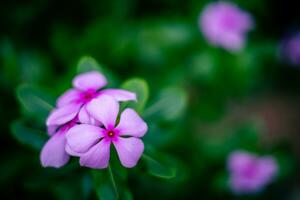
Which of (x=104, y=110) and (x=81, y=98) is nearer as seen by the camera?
(x=104, y=110)

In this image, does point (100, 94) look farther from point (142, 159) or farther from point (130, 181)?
point (130, 181)

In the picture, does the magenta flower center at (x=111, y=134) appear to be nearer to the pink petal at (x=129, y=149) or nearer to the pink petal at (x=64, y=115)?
the pink petal at (x=129, y=149)

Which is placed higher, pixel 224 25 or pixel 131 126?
pixel 224 25

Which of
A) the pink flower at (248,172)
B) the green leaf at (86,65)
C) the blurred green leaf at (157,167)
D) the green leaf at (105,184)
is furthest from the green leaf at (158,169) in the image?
the pink flower at (248,172)

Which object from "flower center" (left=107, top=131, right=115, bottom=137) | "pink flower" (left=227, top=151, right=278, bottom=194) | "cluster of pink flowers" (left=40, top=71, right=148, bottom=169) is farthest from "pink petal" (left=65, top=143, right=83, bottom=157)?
"pink flower" (left=227, top=151, right=278, bottom=194)

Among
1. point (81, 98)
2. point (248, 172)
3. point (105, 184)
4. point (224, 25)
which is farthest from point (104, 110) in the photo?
point (224, 25)

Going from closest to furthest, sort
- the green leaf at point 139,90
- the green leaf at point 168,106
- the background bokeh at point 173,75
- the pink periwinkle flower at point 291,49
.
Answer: the green leaf at point 139,90 < the green leaf at point 168,106 < the background bokeh at point 173,75 < the pink periwinkle flower at point 291,49

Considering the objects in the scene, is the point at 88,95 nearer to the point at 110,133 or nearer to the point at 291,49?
the point at 110,133
